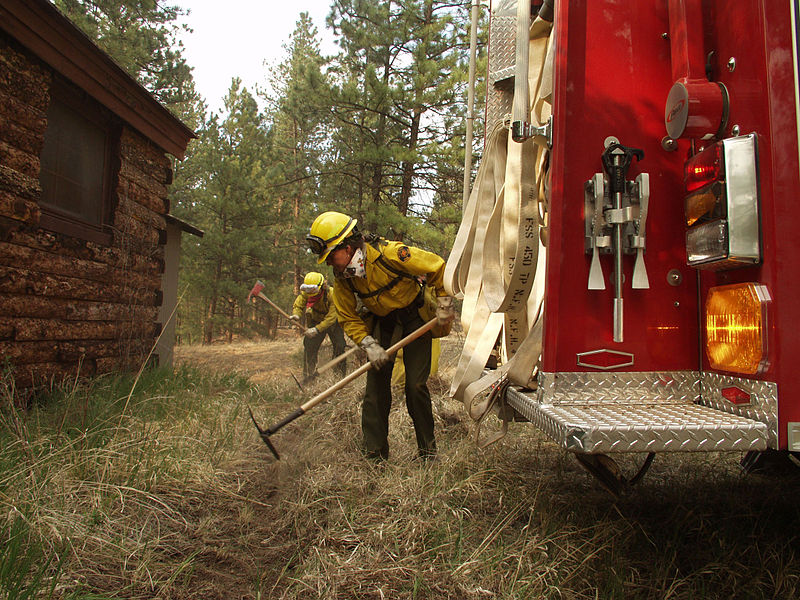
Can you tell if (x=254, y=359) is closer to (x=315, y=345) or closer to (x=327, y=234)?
(x=315, y=345)

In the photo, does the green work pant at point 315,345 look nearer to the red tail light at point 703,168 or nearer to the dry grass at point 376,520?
the dry grass at point 376,520

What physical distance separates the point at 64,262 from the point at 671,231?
510 cm

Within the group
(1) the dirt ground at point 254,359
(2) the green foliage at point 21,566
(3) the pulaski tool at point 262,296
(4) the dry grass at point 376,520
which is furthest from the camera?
(1) the dirt ground at point 254,359

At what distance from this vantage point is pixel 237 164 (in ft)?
53.2

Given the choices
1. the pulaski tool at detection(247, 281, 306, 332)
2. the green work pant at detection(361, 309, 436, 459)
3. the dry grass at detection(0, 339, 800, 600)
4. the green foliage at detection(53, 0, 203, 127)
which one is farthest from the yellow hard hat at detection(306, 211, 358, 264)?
the green foliage at detection(53, 0, 203, 127)

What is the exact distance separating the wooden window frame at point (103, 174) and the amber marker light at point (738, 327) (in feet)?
16.7

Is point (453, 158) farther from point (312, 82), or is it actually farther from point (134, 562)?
point (134, 562)

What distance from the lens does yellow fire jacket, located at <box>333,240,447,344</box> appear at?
380 centimetres

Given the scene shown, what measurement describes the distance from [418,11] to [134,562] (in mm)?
13109

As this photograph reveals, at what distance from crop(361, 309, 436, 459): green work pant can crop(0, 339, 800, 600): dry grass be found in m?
0.14

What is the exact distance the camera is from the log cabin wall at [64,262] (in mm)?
4082

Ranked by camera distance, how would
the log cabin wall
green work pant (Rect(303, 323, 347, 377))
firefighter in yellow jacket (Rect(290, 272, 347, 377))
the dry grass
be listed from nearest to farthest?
1. the dry grass
2. the log cabin wall
3. firefighter in yellow jacket (Rect(290, 272, 347, 377))
4. green work pant (Rect(303, 323, 347, 377))

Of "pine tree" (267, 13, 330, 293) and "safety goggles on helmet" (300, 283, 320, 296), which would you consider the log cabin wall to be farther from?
"pine tree" (267, 13, 330, 293)

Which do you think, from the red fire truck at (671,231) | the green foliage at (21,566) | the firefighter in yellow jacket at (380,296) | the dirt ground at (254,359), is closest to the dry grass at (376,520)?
the green foliage at (21,566)
